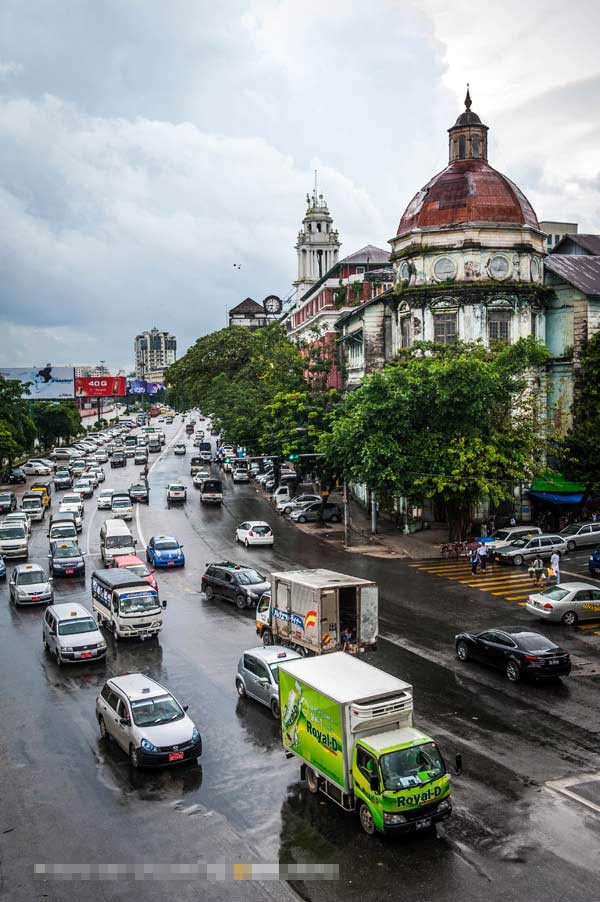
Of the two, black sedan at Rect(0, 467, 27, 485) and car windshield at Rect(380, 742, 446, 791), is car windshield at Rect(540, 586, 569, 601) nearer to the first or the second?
car windshield at Rect(380, 742, 446, 791)

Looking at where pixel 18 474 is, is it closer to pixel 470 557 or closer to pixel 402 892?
pixel 470 557

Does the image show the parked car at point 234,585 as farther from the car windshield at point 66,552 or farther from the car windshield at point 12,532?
the car windshield at point 12,532

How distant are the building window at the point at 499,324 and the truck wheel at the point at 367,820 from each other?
4204 cm

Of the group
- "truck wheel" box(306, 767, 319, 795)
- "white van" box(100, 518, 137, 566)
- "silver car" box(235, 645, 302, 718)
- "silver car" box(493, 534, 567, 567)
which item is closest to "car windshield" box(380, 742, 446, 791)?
"truck wheel" box(306, 767, 319, 795)

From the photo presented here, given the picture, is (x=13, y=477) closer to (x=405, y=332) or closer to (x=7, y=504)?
(x=7, y=504)

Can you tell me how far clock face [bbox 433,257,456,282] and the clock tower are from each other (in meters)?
99.9

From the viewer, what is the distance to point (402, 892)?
1405 cm

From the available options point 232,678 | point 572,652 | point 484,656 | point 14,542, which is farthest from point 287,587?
point 14,542

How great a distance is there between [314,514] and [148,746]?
4200 centimetres

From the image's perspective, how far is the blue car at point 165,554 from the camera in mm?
43969

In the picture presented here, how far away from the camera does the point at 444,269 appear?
180ft

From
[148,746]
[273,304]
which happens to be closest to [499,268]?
[148,746]

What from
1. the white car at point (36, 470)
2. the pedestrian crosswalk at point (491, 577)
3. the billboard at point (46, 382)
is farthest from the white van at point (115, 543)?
the billboard at point (46, 382)

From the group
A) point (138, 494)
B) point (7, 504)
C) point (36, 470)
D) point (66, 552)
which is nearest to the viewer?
point (66, 552)
